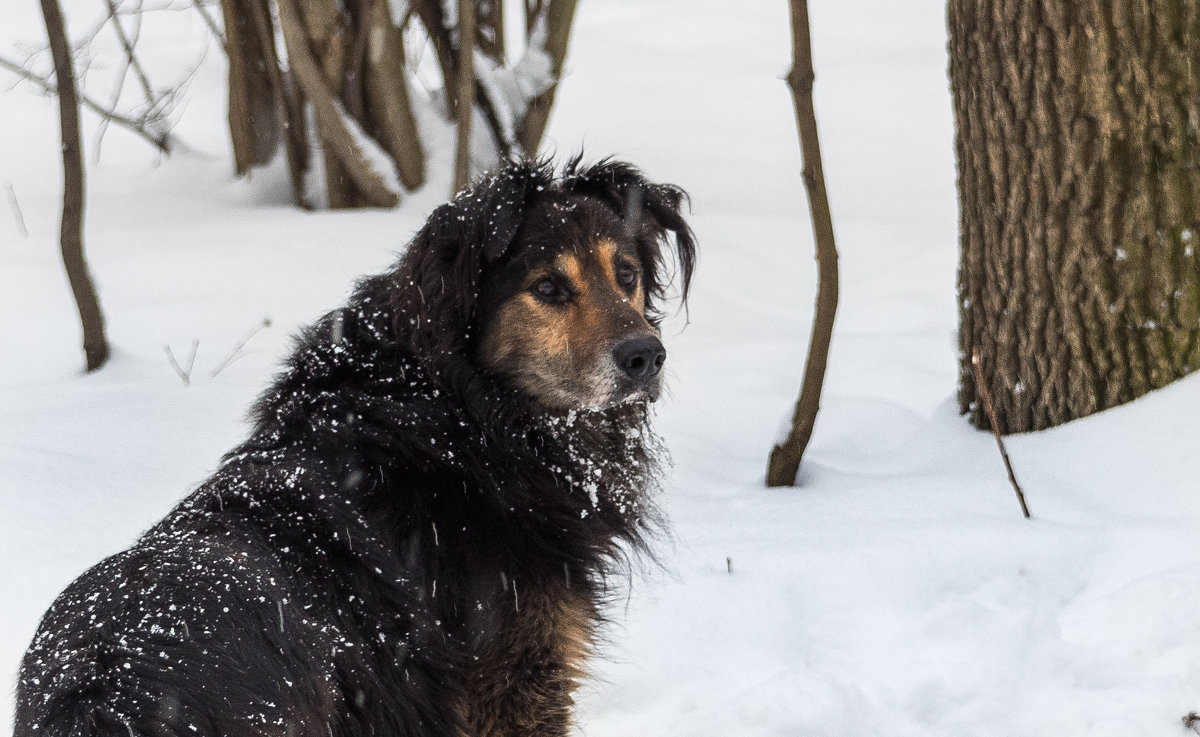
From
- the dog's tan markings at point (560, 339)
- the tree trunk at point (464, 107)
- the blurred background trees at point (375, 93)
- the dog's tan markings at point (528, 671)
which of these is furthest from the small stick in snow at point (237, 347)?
the dog's tan markings at point (528, 671)

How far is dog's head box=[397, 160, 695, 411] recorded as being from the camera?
3113 millimetres

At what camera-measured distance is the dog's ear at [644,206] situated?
11.5ft

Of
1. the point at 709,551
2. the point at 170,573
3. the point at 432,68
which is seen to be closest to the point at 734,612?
the point at 709,551

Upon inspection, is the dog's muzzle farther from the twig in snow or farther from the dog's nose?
the twig in snow

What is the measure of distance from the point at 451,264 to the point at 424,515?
0.75 metres

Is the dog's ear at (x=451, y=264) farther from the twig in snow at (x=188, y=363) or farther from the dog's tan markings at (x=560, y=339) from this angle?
the twig in snow at (x=188, y=363)

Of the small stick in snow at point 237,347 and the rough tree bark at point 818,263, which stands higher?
the rough tree bark at point 818,263

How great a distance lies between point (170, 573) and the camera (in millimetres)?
2262

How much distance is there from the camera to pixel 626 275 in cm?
346

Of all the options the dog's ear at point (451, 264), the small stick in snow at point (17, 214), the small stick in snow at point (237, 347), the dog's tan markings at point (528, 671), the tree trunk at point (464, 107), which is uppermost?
the dog's ear at point (451, 264)

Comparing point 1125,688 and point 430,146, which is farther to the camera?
point 430,146

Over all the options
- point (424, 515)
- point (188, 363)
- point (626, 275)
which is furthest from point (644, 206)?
point (188, 363)

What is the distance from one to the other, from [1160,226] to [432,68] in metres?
11.2

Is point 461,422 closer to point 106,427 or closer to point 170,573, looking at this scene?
point 170,573
